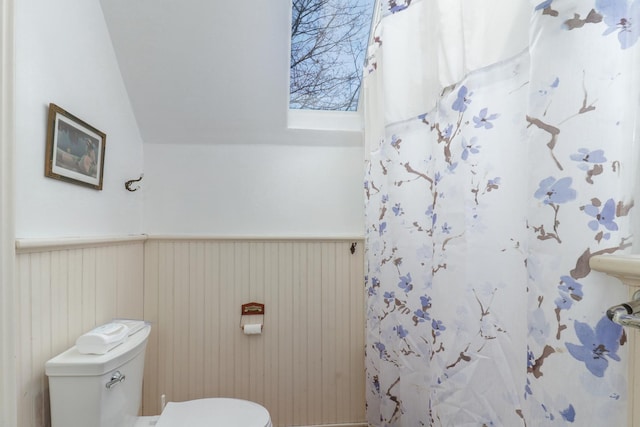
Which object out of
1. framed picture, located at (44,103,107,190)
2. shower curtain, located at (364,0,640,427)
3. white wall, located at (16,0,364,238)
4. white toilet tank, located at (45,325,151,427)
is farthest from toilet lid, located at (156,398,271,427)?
framed picture, located at (44,103,107,190)

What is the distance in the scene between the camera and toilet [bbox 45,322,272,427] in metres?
1.08

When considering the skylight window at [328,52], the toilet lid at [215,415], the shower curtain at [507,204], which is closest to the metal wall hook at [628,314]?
the shower curtain at [507,204]

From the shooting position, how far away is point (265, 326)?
196 centimetres

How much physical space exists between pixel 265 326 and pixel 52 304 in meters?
1.08

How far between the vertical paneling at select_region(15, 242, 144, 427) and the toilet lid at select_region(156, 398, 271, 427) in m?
0.47

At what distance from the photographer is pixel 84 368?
1.09 m

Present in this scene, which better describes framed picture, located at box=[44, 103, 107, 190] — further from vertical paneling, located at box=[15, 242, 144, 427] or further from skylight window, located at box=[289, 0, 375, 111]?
skylight window, located at box=[289, 0, 375, 111]

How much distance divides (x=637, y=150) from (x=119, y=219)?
6.26 feet

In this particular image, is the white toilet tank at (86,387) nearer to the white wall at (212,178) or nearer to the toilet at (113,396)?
the toilet at (113,396)

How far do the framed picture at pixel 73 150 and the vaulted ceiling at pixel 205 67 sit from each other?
44 centimetres

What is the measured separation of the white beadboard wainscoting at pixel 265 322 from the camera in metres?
1.90

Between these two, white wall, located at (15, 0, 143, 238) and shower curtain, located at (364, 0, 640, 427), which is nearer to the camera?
shower curtain, located at (364, 0, 640, 427)

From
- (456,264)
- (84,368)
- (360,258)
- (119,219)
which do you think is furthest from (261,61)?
(84,368)

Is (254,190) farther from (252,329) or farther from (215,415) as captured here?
(215,415)
